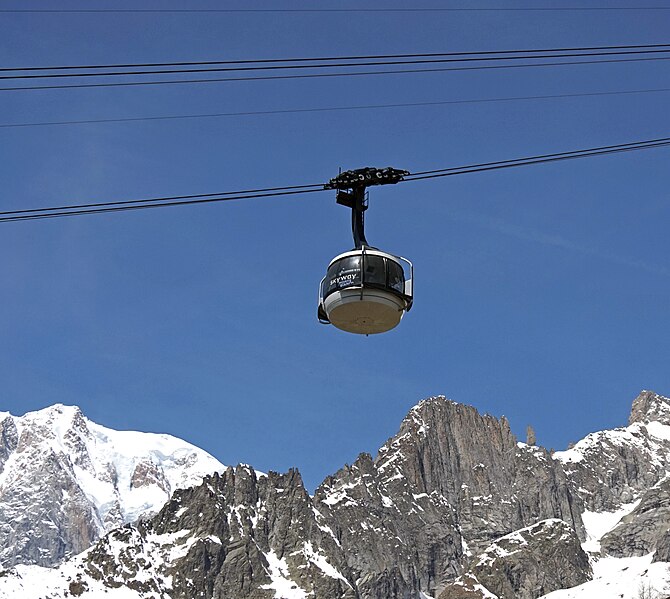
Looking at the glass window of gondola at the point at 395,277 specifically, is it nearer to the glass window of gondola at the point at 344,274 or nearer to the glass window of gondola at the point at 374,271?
the glass window of gondola at the point at 374,271

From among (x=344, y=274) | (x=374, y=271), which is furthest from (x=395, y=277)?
(x=344, y=274)

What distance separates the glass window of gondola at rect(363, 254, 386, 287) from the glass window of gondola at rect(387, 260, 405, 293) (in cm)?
13

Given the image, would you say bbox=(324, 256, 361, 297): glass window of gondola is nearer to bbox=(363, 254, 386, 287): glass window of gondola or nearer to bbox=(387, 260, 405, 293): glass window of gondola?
bbox=(363, 254, 386, 287): glass window of gondola

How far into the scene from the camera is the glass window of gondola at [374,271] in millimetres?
23188

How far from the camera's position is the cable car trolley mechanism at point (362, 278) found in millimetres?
23188

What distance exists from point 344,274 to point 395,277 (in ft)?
3.14

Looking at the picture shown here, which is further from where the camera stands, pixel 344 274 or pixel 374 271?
pixel 344 274

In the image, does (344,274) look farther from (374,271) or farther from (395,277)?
(395,277)

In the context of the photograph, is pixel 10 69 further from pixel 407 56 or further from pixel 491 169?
pixel 491 169

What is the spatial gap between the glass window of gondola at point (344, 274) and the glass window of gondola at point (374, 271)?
0.13 m

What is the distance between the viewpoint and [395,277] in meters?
Result: 23.4

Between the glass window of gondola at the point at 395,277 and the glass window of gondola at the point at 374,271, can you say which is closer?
the glass window of gondola at the point at 374,271

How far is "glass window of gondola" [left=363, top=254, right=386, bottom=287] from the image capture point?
23188 mm

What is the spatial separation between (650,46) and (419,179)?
22.9 ft
